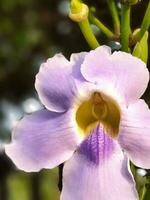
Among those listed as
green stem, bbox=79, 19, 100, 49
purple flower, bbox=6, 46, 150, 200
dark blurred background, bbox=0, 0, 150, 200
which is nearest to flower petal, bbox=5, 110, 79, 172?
purple flower, bbox=6, 46, 150, 200

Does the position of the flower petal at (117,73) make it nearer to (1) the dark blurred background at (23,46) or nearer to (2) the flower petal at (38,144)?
(2) the flower petal at (38,144)

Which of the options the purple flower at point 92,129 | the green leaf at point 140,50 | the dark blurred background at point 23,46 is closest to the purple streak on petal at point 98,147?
the purple flower at point 92,129

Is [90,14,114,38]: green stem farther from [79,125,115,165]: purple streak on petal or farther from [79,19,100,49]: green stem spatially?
[79,125,115,165]: purple streak on petal

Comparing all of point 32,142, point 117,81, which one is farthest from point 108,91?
point 32,142

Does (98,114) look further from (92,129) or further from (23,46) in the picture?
(23,46)

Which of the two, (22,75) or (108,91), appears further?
(22,75)

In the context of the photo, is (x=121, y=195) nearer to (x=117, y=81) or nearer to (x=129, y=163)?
(x=129, y=163)
